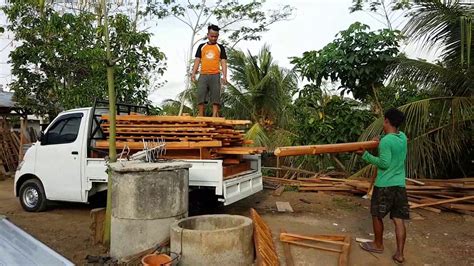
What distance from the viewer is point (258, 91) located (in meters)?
17.1

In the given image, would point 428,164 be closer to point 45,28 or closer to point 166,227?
point 166,227

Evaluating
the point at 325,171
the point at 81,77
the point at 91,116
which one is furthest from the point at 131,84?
the point at 325,171

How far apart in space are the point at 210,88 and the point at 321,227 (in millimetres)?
3403

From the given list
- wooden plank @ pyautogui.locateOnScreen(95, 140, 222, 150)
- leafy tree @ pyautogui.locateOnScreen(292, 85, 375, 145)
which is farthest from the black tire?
leafy tree @ pyautogui.locateOnScreen(292, 85, 375, 145)

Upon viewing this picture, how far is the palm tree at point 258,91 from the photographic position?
56.4 ft

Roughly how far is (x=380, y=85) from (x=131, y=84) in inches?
258

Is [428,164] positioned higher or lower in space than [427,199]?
higher

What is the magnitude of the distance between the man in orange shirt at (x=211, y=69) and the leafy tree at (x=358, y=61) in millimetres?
3712

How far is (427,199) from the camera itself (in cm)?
832

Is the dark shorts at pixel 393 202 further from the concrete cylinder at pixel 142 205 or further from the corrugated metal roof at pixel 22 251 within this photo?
the corrugated metal roof at pixel 22 251

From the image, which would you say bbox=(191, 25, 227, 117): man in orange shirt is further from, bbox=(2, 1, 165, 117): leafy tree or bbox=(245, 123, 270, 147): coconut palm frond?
bbox=(245, 123, 270, 147): coconut palm frond

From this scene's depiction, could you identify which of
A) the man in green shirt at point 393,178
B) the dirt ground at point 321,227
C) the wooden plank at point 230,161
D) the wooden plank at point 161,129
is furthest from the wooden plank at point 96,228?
the man in green shirt at point 393,178

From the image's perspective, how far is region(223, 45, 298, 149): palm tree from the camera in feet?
56.4

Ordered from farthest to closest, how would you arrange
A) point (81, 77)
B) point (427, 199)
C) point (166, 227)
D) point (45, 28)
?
point (81, 77) → point (45, 28) → point (427, 199) → point (166, 227)
